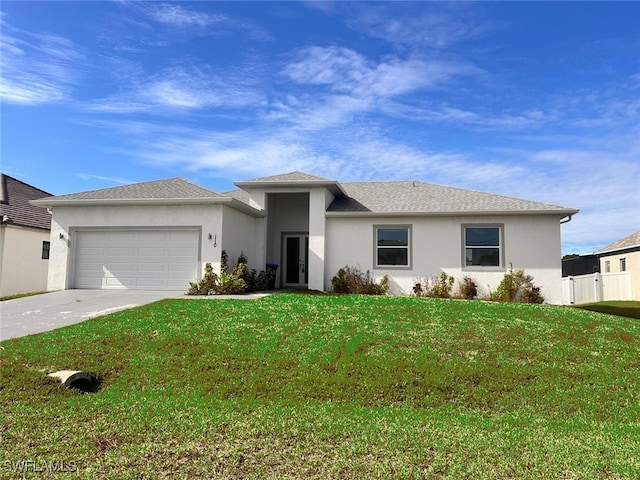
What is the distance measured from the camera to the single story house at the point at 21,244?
18.6m

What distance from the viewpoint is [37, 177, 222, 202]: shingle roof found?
16016 millimetres

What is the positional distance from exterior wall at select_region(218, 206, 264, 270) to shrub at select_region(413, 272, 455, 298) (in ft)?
21.9

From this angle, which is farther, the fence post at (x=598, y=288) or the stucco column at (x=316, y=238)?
the fence post at (x=598, y=288)

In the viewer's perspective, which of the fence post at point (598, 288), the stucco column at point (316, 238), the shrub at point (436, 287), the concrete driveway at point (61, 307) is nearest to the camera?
the concrete driveway at point (61, 307)

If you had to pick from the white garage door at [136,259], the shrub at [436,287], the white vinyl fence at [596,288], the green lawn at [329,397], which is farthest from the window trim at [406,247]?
the white vinyl fence at [596,288]

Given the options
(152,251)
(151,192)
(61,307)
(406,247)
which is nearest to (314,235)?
(406,247)

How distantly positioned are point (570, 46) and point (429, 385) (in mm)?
11686

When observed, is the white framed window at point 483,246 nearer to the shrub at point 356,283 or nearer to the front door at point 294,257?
the shrub at point 356,283

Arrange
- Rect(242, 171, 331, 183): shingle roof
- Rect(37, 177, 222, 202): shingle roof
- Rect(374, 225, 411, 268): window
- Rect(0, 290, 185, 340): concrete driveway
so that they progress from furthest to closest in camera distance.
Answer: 1. Rect(242, 171, 331, 183): shingle roof
2. Rect(374, 225, 411, 268): window
3. Rect(37, 177, 222, 202): shingle roof
4. Rect(0, 290, 185, 340): concrete driveway

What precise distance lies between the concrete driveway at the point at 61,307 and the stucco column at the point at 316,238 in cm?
511

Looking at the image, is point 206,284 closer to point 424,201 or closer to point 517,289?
point 424,201

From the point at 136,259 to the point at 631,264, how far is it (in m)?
25.3

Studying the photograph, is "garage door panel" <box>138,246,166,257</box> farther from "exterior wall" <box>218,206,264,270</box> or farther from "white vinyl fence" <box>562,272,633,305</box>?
"white vinyl fence" <box>562,272,633,305</box>

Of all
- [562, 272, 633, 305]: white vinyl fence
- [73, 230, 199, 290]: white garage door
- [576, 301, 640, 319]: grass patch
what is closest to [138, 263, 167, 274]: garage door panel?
[73, 230, 199, 290]: white garage door
